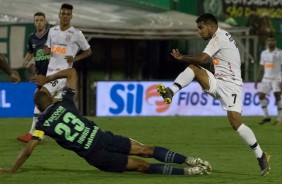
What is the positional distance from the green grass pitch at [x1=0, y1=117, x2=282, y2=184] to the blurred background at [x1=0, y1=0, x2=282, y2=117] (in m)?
1.54

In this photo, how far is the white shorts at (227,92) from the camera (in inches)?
557

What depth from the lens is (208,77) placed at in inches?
560

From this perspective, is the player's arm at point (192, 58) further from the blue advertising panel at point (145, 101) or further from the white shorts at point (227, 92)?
the blue advertising panel at point (145, 101)

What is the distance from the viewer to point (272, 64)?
2583 centimetres

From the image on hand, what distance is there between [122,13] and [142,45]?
1442mm

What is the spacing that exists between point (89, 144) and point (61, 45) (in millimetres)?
5331

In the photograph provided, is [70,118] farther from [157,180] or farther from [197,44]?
[197,44]

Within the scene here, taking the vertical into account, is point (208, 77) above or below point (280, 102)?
above

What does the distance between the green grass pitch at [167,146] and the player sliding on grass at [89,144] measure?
0.15m

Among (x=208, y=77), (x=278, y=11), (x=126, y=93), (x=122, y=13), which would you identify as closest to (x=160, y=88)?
(x=208, y=77)

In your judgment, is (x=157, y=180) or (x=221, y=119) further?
(x=221, y=119)

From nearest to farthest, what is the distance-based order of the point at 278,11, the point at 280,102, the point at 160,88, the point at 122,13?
the point at 160,88
the point at 280,102
the point at 122,13
the point at 278,11

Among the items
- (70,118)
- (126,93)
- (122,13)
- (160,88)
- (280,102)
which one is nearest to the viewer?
(70,118)

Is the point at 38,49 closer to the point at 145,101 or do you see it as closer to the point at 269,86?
the point at 269,86
